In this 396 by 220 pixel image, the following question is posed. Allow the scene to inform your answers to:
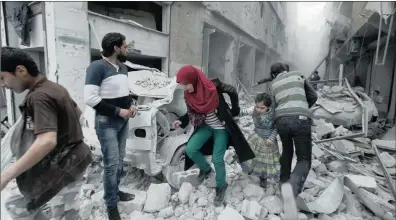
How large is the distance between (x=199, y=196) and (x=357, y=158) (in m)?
3.61

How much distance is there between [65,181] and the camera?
1.63 m

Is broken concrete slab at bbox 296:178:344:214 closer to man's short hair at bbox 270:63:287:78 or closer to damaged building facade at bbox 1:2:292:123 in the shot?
man's short hair at bbox 270:63:287:78

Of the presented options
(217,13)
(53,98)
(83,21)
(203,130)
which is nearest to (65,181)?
(53,98)

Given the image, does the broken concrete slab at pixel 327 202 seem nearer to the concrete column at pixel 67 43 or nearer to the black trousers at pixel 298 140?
the black trousers at pixel 298 140

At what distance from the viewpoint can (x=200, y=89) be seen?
2.62 meters

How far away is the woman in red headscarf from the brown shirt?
1.24 meters

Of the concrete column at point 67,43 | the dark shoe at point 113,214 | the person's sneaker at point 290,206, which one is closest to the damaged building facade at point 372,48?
the person's sneaker at point 290,206

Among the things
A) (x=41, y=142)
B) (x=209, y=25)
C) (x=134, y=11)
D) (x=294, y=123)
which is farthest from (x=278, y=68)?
(x=209, y=25)

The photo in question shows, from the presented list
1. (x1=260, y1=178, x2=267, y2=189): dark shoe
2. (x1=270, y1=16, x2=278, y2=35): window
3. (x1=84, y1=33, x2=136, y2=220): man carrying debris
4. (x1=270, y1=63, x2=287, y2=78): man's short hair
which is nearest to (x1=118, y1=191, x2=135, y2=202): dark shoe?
(x1=84, y1=33, x2=136, y2=220): man carrying debris

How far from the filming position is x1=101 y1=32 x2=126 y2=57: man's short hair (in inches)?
93.4

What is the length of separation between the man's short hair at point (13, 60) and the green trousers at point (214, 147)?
1.81 metres

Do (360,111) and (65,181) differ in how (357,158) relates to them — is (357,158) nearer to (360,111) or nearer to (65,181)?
(360,111)

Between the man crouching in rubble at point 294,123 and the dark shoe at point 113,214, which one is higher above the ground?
the man crouching in rubble at point 294,123

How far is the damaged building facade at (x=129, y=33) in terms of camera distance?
4.77 m
